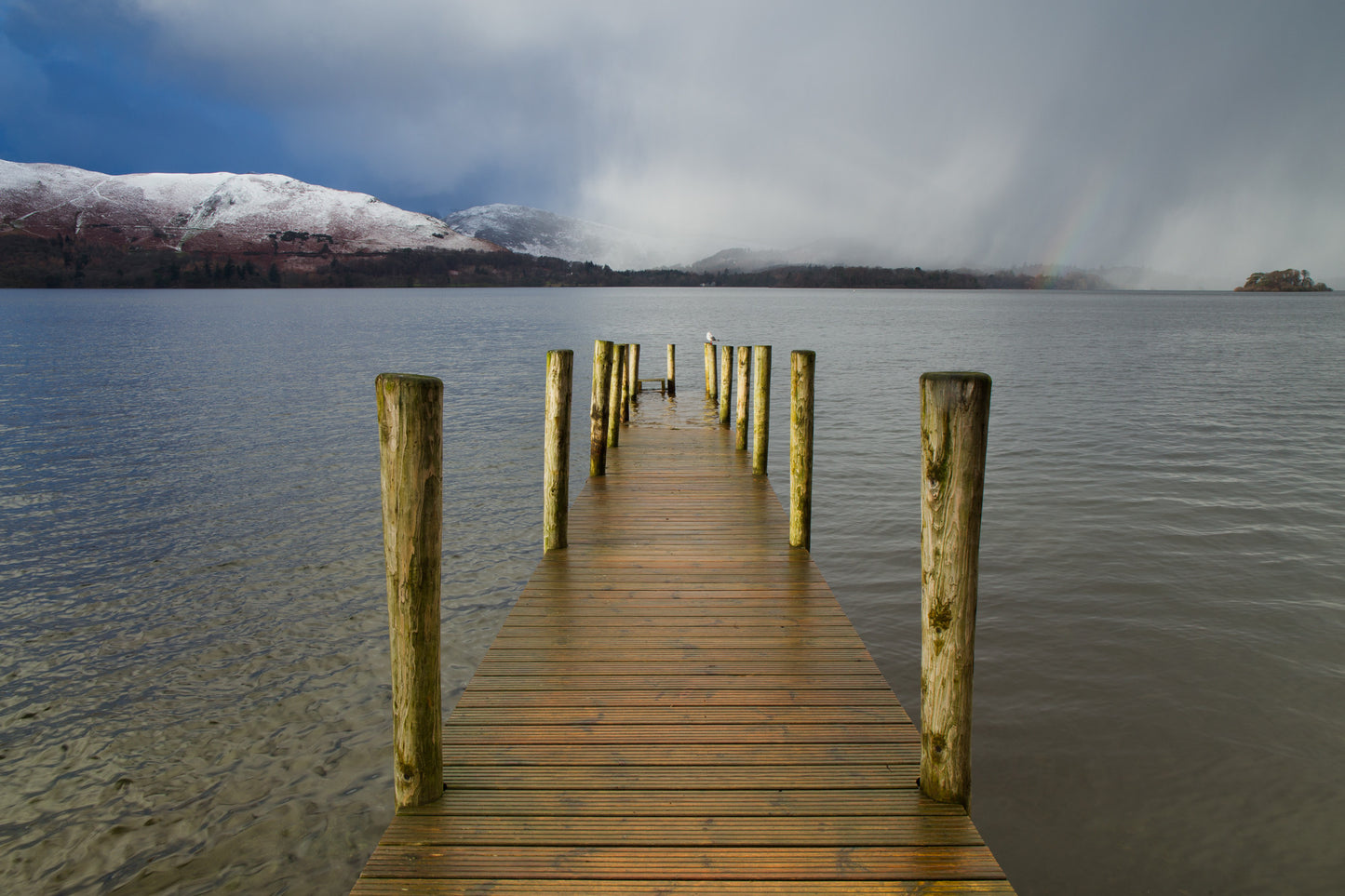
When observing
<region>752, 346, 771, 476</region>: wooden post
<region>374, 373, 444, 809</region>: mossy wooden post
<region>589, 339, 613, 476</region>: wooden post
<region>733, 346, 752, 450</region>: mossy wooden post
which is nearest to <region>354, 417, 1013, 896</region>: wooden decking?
<region>374, 373, 444, 809</region>: mossy wooden post

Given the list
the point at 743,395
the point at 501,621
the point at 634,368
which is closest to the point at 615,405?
the point at 743,395

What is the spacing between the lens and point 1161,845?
458 cm

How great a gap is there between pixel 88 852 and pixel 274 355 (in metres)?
Result: 35.4

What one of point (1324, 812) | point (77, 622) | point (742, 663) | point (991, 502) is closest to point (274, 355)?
point (77, 622)

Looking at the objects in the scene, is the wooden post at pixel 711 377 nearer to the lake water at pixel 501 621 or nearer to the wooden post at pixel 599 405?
the lake water at pixel 501 621

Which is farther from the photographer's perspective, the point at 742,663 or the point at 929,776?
the point at 742,663

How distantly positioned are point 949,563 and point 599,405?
25.5ft

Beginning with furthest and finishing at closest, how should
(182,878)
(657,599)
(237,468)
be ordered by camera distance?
(237,468)
(657,599)
(182,878)

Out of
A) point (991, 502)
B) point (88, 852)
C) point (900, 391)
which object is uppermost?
point (900, 391)

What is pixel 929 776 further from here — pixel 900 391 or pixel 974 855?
pixel 900 391

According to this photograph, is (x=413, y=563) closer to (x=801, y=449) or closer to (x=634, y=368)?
(x=801, y=449)

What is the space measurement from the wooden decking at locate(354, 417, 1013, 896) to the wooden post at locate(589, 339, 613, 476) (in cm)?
428

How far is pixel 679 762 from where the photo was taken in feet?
12.0

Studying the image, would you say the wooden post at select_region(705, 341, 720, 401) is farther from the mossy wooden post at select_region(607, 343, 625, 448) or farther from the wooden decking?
the wooden decking
